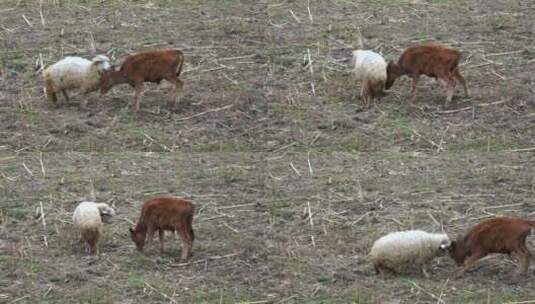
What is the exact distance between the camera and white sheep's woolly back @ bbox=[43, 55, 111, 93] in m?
17.6

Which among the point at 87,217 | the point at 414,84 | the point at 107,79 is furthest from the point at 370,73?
the point at 87,217

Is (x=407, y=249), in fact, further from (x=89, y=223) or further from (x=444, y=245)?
(x=89, y=223)

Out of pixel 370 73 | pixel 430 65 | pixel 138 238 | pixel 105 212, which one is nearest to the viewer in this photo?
pixel 138 238

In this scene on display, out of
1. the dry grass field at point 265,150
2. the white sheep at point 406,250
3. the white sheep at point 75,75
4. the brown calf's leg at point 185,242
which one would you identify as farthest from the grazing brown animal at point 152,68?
the white sheep at point 406,250

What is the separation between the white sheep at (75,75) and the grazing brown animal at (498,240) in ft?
20.6


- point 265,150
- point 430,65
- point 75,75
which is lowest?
point 265,150

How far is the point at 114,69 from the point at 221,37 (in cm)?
277

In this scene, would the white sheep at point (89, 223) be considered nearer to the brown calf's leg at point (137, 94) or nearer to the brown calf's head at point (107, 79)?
the brown calf's leg at point (137, 94)

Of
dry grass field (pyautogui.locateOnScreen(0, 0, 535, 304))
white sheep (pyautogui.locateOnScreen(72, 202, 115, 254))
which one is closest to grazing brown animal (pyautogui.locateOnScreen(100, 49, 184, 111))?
dry grass field (pyautogui.locateOnScreen(0, 0, 535, 304))

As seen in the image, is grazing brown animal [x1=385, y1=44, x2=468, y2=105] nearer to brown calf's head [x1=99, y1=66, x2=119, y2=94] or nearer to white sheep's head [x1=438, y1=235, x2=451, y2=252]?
brown calf's head [x1=99, y1=66, x2=119, y2=94]

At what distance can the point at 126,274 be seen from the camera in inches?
518

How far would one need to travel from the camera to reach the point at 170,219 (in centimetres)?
1345

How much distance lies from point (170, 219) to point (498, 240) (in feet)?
10.3

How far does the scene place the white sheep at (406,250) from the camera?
13.1m
